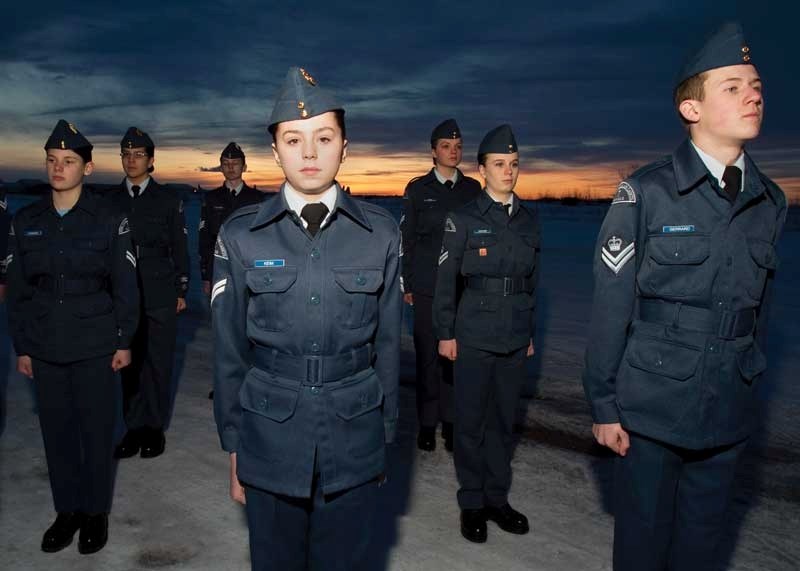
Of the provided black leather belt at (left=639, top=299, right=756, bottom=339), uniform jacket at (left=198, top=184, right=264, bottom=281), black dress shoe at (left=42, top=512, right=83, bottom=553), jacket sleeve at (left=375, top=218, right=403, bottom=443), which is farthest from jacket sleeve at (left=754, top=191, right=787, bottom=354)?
uniform jacket at (left=198, top=184, right=264, bottom=281)

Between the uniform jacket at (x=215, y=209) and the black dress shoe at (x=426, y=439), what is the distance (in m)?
2.78

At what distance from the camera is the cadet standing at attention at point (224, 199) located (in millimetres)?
6797

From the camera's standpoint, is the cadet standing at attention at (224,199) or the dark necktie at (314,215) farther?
the cadet standing at attention at (224,199)

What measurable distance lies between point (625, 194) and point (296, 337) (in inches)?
53.0

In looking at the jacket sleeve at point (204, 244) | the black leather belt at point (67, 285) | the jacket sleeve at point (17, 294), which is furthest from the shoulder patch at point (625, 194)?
the jacket sleeve at point (204, 244)

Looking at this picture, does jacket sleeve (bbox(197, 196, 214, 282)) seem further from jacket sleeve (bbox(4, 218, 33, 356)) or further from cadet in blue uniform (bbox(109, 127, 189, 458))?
jacket sleeve (bbox(4, 218, 33, 356))

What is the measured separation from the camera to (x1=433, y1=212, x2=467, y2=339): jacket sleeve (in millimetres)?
4199

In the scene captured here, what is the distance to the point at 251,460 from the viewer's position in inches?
93.1

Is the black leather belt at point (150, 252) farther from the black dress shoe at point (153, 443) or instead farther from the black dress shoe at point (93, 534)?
the black dress shoe at point (93, 534)

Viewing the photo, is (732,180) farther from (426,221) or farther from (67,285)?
(426,221)

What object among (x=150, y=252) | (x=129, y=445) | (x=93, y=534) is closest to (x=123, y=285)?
(x=93, y=534)

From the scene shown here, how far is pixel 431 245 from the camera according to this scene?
5875 millimetres

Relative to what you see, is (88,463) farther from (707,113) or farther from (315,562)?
(707,113)

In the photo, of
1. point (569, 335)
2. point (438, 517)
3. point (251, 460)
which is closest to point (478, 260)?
point (438, 517)
